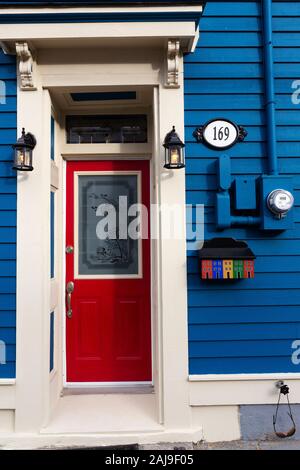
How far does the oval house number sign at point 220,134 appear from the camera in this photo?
2725 mm

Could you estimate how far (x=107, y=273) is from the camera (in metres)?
3.14

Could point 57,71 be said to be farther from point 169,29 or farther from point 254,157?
point 254,157

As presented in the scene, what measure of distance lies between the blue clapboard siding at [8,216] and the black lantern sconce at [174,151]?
1201 millimetres

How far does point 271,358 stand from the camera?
2674mm

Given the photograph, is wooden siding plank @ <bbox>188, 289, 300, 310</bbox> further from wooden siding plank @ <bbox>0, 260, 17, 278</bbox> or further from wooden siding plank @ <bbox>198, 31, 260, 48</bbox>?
wooden siding plank @ <bbox>198, 31, 260, 48</bbox>

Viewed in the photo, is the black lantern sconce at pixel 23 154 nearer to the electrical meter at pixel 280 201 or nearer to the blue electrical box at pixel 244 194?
the blue electrical box at pixel 244 194

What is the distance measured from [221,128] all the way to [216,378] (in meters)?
1.92

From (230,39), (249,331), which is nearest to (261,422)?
(249,331)

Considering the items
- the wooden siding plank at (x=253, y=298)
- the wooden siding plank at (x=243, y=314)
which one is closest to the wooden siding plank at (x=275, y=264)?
the wooden siding plank at (x=253, y=298)

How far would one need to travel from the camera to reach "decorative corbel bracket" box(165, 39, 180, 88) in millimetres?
2543

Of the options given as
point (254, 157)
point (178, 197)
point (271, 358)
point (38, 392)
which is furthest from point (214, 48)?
point (38, 392)

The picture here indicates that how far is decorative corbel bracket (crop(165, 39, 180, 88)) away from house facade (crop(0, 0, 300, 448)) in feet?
0.03

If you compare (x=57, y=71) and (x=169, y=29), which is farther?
(x=57, y=71)
